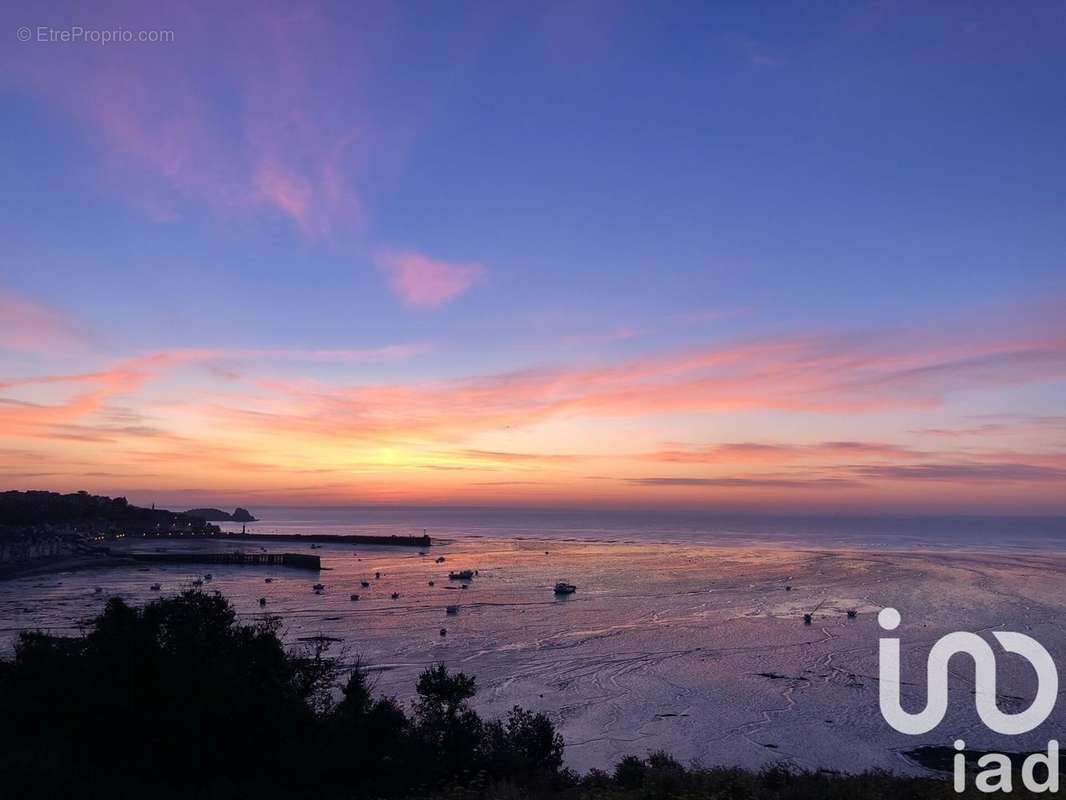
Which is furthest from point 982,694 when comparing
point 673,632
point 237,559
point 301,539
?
point 301,539

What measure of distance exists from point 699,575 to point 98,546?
83.6m

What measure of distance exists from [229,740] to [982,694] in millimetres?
31860

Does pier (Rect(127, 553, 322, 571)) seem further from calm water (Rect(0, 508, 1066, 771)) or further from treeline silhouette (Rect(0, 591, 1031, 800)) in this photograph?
treeline silhouette (Rect(0, 591, 1031, 800))

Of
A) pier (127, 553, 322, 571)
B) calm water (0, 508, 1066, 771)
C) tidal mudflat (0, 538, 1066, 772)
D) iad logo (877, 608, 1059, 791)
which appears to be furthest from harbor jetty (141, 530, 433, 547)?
iad logo (877, 608, 1059, 791)

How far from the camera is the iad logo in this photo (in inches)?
889

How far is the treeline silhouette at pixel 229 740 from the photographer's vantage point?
1510 cm

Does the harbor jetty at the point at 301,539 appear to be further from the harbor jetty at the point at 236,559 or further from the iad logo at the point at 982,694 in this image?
the iad logo at the point at 982,694

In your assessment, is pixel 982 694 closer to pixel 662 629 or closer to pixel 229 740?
pixel 662 629

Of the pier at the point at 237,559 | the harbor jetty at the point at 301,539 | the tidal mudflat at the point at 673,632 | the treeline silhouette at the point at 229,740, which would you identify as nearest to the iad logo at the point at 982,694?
the tidal mudflat at the point at 673,632

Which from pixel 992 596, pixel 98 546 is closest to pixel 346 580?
pixel 98 546

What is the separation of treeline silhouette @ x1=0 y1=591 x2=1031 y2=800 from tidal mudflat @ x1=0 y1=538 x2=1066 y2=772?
8.69 m

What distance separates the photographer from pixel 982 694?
33125 mm

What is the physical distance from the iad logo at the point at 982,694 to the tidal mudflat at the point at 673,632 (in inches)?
22.8

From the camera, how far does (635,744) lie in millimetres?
26250
